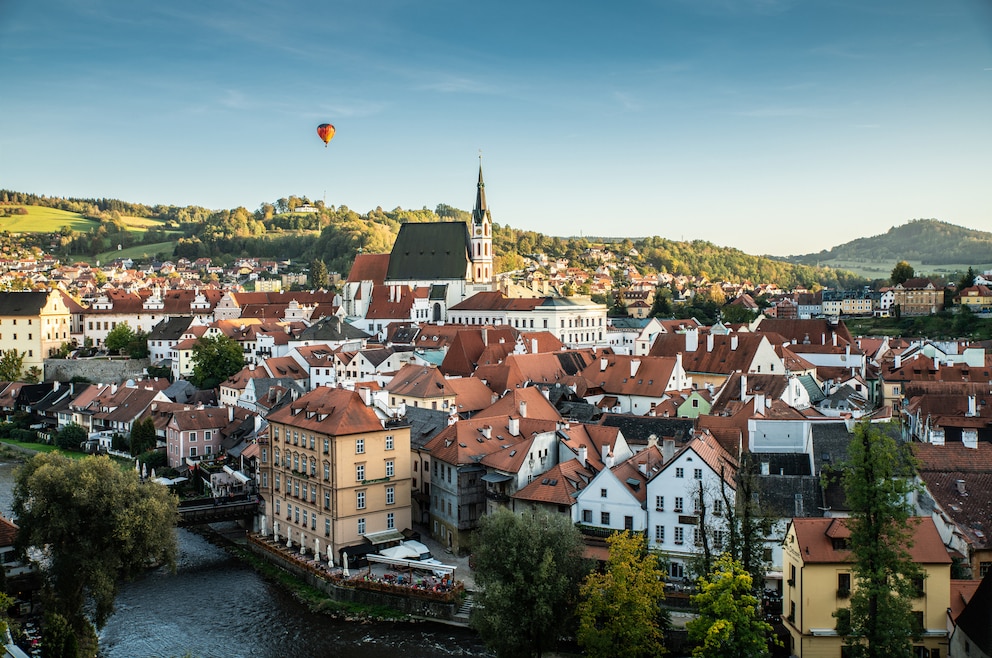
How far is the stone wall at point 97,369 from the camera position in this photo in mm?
66250

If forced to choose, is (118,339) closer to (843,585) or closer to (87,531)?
(87,531)

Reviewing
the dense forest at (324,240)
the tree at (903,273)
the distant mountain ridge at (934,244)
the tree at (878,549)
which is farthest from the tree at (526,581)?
the dense forest at (324,240)

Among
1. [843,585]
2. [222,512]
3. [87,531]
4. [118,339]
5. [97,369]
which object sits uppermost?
[118,339]

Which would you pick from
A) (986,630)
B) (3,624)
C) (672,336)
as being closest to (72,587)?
(3,624)

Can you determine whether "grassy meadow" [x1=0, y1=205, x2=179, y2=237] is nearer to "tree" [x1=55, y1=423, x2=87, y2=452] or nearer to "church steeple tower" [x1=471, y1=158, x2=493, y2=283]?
"church steeple tower" [x1=471, y1=158, x2=493, y2=283]

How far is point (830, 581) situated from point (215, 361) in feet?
156

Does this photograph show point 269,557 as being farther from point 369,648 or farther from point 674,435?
point 674,435

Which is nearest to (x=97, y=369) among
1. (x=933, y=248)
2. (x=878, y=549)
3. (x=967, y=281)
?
(x=878, y=549)

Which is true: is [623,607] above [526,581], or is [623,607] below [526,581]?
below

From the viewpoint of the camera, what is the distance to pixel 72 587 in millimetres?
24281

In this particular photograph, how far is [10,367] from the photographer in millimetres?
66875

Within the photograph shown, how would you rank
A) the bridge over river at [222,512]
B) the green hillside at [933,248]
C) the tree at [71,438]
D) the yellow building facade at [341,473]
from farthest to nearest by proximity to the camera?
the green hillside at [933,248]
the tree at [71,438]
the bridge over river at [222,512]
the yellow building facade at [341,473]

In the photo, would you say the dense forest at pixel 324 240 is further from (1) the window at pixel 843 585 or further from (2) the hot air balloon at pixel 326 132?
(1) the window at pixel 843 585

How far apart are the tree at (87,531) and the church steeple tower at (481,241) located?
202ft
